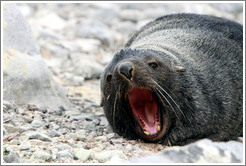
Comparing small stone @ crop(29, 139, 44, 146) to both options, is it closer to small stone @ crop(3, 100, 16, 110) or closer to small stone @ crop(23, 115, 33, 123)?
small stone @ crop(23, 115, 33, 123)

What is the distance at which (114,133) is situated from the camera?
16.7ft

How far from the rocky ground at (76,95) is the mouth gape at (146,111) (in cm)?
18

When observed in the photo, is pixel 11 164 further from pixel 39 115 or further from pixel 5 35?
pixel 5 35

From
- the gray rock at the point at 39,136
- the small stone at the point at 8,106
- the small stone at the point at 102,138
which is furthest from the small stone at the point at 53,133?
the small stone at the point at 8,106

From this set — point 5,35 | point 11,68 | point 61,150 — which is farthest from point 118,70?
point 5,35

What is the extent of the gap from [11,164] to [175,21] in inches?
157

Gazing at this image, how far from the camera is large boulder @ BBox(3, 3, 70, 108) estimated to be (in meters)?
6.22

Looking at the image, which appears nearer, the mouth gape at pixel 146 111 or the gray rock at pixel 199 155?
the gray rock at pixel 199 155

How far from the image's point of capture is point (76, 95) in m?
8.20

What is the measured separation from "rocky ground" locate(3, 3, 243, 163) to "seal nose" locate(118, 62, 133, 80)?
2.60 feet

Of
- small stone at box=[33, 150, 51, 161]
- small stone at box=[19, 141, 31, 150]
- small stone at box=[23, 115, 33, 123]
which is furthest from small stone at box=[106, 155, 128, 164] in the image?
small stone at box=[23, 115, 33, 123]

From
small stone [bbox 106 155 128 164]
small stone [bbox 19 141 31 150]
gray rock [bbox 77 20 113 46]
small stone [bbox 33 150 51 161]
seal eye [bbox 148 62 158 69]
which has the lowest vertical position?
small stone [bbox 19 141 31 150]

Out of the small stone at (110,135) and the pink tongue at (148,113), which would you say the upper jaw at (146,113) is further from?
the small stone at (110,135)

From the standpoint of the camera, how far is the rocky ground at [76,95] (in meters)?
4.08
